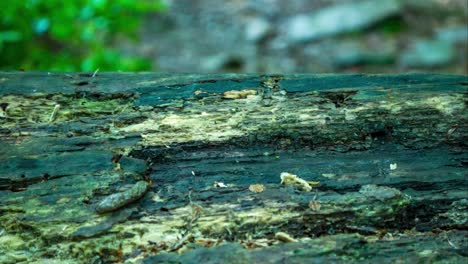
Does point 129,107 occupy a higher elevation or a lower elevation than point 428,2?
lower

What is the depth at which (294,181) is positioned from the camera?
2055mm

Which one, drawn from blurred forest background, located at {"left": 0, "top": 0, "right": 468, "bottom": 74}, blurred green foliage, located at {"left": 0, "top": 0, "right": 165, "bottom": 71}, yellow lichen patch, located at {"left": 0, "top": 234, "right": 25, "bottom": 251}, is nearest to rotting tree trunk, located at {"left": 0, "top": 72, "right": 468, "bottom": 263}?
yellow lichen patch, located at {"left": 0, "top": 234, "right": 25, "bottom": 251}

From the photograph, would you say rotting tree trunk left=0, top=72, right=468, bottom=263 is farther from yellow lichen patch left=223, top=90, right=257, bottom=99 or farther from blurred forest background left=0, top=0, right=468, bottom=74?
blurred forest background left=0, top=0, right=468, bottom=74

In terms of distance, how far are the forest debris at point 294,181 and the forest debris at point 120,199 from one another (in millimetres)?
581

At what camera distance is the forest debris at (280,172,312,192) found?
6.63 feet

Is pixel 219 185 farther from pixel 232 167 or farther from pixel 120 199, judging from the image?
pixel 120 199

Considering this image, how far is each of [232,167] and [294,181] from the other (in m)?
0.28

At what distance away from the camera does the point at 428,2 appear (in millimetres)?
7465

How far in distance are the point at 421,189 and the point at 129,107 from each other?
1.38m

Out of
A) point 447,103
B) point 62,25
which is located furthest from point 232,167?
point 62,25

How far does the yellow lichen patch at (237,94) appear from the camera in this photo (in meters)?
2.43

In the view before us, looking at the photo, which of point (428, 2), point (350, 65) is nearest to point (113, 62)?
point (350, 65)

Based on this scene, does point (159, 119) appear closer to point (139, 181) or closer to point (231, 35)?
point (139, 181)

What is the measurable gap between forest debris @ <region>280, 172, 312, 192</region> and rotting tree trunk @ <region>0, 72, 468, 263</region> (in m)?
0.01
